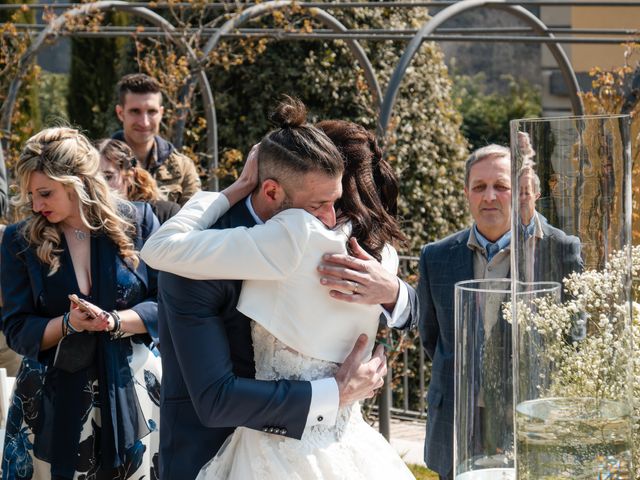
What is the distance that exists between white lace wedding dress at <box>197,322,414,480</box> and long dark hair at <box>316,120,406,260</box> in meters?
0.32

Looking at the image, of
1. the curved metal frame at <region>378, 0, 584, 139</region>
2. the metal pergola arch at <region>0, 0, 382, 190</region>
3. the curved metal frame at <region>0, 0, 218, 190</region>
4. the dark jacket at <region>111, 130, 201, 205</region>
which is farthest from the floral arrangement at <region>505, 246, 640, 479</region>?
the curved metal frame at <region>0, 0, 218, 190</region>

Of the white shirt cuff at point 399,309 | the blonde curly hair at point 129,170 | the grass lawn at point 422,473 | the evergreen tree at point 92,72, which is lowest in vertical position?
the grass lawn at point 422,473

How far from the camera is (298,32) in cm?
708

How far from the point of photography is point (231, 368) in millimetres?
2176

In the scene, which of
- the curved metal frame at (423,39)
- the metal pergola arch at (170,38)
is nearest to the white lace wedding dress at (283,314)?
the curved metal frame at (423,39)

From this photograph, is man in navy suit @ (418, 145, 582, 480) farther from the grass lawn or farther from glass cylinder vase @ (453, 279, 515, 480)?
the grass lawn

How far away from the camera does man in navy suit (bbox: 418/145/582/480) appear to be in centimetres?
335

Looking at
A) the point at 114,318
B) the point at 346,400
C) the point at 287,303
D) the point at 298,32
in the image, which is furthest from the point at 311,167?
the point at 298,32

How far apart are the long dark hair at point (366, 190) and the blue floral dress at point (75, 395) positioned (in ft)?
4.03

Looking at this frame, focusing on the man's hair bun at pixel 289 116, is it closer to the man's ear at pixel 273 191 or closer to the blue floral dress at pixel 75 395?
the man's ear at pixel 273 191

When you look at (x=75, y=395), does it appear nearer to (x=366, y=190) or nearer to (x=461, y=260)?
(x=461, y=260)

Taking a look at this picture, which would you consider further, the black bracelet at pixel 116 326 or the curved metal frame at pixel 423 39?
the curved metal frame at pixel 423 39

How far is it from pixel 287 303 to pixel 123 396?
1.45 m

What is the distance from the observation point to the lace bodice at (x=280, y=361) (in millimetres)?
2227
